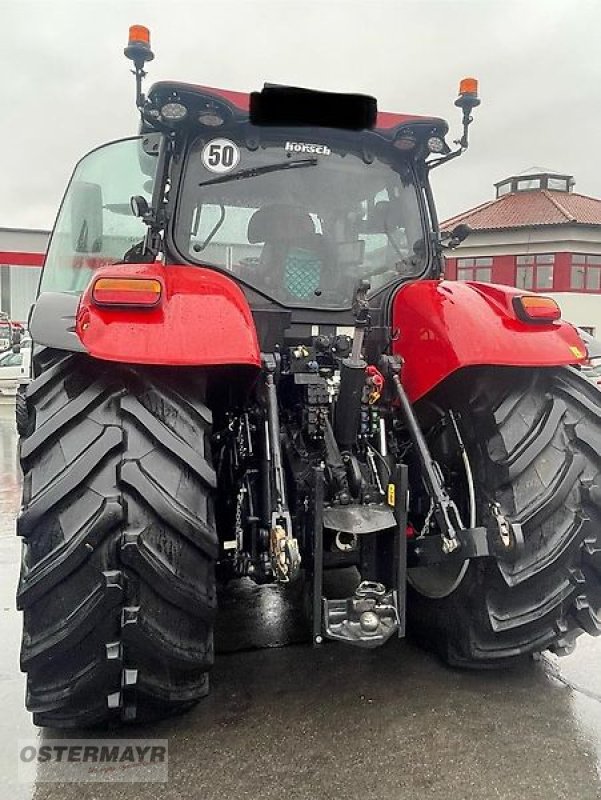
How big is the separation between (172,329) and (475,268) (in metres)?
30.4

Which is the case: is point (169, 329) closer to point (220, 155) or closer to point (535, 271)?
point (220, 155)

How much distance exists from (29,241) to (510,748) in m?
32.4

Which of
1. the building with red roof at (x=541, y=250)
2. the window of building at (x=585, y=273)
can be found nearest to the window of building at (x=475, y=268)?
the building with red roof at (x=541, y=250)

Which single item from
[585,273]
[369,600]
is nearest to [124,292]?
[369,600]

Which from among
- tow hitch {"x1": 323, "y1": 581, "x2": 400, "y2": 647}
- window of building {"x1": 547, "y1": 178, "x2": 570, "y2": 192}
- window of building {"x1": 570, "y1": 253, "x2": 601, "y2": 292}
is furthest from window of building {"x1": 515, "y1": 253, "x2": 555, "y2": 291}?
tow hitch {"x1": 323, "y1": 581, "x2": 400, "y2": 647}

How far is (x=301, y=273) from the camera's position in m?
3.09

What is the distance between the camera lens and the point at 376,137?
10.4ft

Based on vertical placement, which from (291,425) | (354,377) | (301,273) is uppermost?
(301,273)

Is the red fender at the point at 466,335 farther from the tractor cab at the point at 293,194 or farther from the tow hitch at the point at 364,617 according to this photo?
the tow hitch at the point at 364,617

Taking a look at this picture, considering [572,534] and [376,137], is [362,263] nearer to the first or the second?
[376,137]

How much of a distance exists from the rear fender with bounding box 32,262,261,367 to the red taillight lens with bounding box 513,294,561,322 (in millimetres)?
1056

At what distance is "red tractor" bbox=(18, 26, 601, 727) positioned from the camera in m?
2.23

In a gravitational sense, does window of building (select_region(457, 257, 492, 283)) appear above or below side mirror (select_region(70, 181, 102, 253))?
above

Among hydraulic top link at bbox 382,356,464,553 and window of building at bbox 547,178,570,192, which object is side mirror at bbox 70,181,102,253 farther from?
window of building at bbox 547,178,570,192
